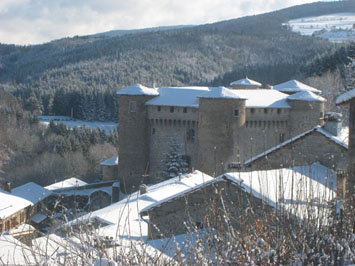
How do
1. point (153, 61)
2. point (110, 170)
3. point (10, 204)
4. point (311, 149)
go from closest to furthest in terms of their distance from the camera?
1. point (311, 149)
2. point (10, 204)
3. point (110, 170)
4. point (153, 61)

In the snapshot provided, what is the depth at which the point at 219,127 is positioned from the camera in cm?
2697

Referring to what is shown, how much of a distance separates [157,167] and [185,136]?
253 cm

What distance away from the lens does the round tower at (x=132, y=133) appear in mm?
30797

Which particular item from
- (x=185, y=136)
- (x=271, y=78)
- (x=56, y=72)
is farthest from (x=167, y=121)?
(x=56, y=72)

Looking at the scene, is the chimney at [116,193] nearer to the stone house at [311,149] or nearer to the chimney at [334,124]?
the stone house at [311,149]

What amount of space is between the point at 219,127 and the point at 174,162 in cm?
483

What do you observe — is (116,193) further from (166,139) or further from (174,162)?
(166,139)

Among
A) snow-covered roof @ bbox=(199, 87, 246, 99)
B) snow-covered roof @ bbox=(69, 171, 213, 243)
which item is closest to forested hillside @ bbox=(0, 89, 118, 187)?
snow-covered roof @ bbox=(199, 87, 246, 99)

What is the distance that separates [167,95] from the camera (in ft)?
106

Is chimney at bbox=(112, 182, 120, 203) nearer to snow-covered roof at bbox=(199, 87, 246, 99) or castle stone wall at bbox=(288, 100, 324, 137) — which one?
snow-covered roof at bbox=(199, 87, 246, 99)

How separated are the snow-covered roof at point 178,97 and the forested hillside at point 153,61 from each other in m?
43.1

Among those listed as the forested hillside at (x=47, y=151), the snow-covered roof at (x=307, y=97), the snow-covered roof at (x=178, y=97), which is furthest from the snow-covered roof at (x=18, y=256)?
the forested hillside at (x=47, y=151)

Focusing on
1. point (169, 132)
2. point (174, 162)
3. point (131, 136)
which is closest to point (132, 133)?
point (131, 136)

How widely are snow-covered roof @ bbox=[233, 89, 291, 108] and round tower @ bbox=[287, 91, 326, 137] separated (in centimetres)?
57
